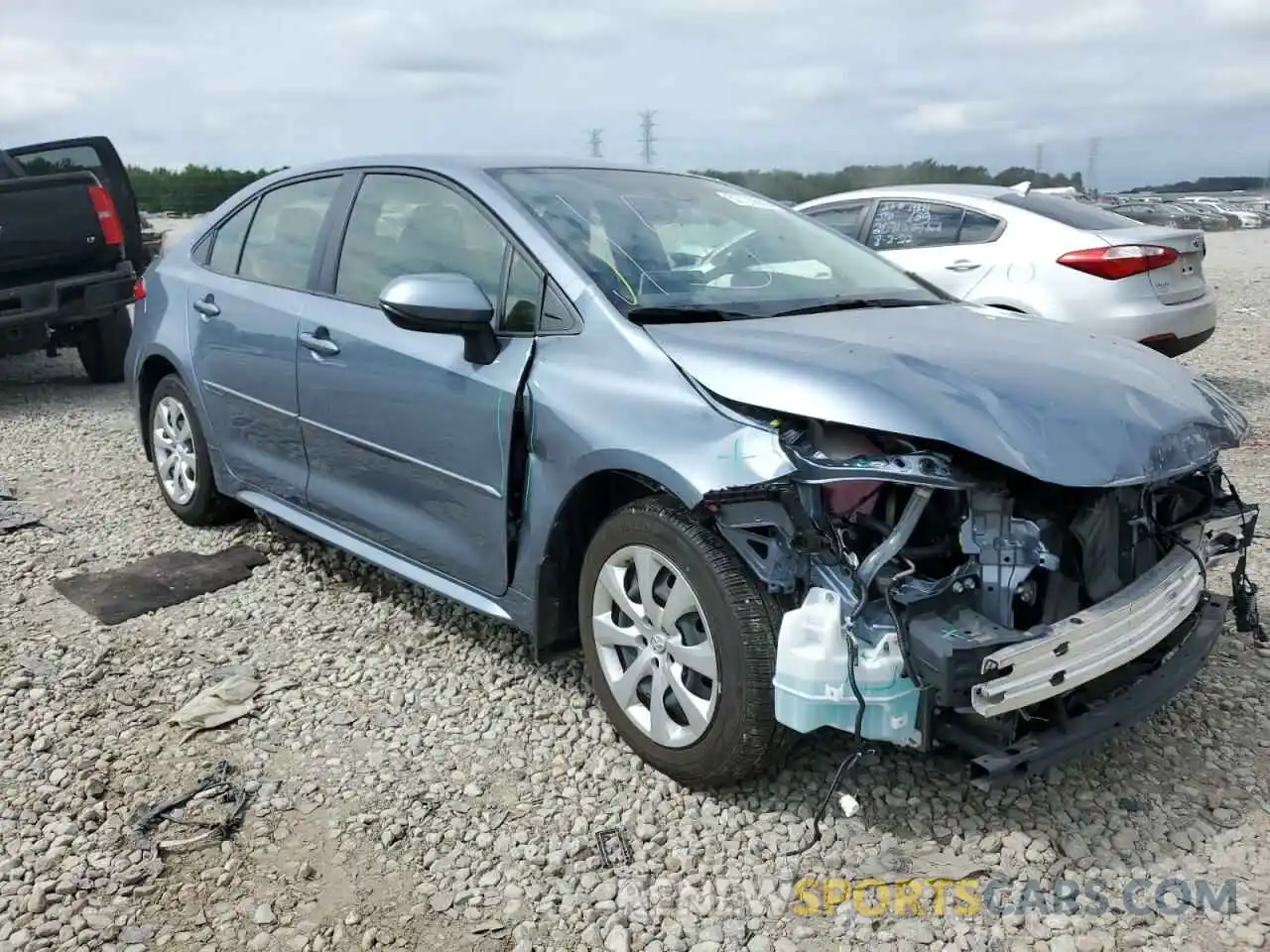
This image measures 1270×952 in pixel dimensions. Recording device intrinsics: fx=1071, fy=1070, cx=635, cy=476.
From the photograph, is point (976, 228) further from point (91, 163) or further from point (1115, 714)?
point (91, 163)

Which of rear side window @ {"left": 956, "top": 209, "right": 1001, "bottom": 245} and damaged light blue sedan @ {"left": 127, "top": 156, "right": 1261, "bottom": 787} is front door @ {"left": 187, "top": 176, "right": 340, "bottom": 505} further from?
rear side window @ {"left": 956, "top": 209, "right": 1001, "bottom": 245}

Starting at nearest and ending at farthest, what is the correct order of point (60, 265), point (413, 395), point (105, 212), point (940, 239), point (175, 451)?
point (413, 395) → point (175, 451) → point (940, 239) → point (60, 265) → point (105, 212)

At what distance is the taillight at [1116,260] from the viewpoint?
6.74 metres

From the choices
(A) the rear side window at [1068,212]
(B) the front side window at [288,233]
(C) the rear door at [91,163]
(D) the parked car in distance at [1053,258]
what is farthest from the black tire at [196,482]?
(A) the rear side window at [1068,212]

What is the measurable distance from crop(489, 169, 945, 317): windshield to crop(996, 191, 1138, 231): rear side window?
12.1ft

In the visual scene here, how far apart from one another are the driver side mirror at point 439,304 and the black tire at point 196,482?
2.12 m

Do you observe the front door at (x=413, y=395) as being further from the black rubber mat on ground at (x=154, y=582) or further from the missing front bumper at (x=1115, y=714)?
→ the missing front bumper at (x=1115, y=714)

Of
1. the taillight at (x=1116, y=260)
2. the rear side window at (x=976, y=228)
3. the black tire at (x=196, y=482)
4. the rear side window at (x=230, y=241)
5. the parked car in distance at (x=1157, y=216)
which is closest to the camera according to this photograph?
the rear side window at (x=230, y=241)

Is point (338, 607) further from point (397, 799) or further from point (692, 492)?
point (692, 492)

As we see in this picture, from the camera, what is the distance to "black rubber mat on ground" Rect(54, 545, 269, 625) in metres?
4.22

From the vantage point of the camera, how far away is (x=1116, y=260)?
6.74 meters

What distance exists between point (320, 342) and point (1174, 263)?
561 centimetres

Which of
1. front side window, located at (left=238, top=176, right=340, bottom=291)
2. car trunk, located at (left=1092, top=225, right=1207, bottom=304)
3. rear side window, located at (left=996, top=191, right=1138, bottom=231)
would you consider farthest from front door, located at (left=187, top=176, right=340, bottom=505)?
car trunk, located at (left=1092, top=225, right=1207, bottom=304)

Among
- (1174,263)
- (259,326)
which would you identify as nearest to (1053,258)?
(1174,263)
